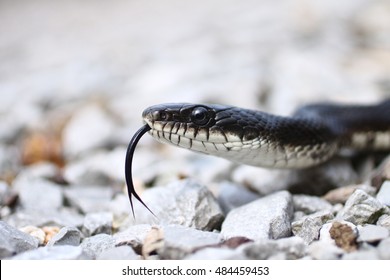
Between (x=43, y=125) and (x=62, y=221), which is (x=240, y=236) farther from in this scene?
(x=43, y=125)

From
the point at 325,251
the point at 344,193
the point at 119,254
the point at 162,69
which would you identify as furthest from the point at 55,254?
the point at 162,69

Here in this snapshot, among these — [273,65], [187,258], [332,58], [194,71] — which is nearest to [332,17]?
A: [332,58]

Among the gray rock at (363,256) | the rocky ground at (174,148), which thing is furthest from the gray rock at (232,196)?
the gray rock at (363,256)

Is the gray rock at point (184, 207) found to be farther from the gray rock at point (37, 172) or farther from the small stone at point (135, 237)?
the gray rock at point (37, 172)

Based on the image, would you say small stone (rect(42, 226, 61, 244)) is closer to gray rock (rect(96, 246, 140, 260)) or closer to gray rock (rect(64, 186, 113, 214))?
gray rock (rect(64, 186, 113, 214))

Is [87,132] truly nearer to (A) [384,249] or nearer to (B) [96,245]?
(B) [96,245]

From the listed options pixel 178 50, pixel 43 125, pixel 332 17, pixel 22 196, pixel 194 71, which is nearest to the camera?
pixel 22 196

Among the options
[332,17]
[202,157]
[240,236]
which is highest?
[332,17]
